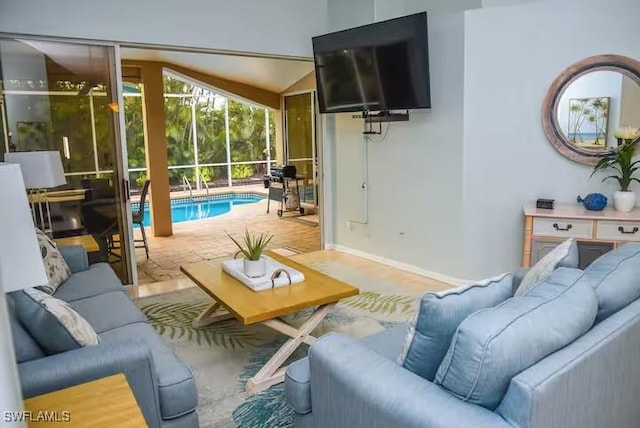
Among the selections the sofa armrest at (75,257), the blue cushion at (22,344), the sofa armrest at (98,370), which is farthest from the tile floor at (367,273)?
the sofa armrest at (98,370)

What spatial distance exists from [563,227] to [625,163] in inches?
27.6

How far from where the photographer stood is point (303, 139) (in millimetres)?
9484

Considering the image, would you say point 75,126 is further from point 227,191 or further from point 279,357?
point 227,191

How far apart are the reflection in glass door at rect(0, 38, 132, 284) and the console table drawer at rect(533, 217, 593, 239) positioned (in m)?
3.61

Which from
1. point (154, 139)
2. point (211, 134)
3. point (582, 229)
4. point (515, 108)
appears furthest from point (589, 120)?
point (211, 134)

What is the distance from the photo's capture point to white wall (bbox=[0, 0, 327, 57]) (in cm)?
386

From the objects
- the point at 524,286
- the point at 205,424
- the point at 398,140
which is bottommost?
the point at 205,424

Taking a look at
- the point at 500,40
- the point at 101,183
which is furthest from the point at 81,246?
the point at 500,40

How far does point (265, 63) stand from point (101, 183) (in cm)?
409

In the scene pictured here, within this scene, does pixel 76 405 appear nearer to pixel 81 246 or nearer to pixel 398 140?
pixel 81 246

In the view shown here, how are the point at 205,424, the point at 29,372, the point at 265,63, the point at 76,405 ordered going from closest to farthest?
the point at 76,405 < the point at 29,372 < the point at 205,424 < the point at 265,63

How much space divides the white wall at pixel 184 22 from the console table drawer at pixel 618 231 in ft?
11.2

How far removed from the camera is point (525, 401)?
1275 millimetres

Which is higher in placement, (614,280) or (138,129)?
(138,129)
